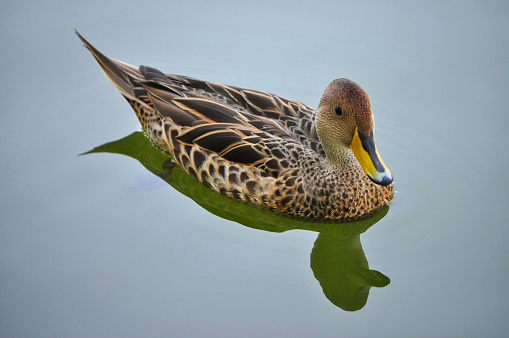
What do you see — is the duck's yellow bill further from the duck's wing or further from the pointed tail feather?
the pointed tail feather

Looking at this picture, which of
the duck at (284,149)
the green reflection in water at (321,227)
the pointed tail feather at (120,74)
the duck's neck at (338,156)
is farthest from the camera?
the pointed tail feather at (120,74)

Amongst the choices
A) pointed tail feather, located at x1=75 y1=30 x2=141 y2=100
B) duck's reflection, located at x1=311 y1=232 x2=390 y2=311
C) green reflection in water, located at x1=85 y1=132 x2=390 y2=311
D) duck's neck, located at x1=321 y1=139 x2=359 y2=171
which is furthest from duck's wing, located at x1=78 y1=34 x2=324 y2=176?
duck's reflection, located at x1=311 y1=232 x2=390 y2=311

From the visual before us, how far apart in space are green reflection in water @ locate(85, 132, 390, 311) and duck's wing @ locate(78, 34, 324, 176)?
1.30 feet

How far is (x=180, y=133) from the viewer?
668 centimetres

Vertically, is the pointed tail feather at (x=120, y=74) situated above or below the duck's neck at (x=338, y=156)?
above

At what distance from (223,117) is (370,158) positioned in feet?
5.03

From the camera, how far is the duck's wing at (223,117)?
6.24 meters

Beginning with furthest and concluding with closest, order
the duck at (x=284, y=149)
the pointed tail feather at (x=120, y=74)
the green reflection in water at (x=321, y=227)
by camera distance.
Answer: the pointed tail feather at (x=120, y=74), the duck at (x=284, y=149), the green reflection in water at (x=321, y=227)

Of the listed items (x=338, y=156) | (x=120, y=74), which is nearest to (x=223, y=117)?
(x=338, y=156)

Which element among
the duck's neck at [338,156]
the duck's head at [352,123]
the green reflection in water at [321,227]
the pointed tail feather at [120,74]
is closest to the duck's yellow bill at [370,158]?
the duck's head at [352,123]

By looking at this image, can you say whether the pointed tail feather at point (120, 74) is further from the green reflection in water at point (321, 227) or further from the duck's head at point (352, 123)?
the duck's head at point (352, 123)

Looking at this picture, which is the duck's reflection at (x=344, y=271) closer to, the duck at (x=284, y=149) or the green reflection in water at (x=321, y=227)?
the green reflection in water at (x=321, y=227)

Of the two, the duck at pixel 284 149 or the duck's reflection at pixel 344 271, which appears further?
the duck at pixel 284 149

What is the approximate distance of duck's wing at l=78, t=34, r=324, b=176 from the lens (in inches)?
246
